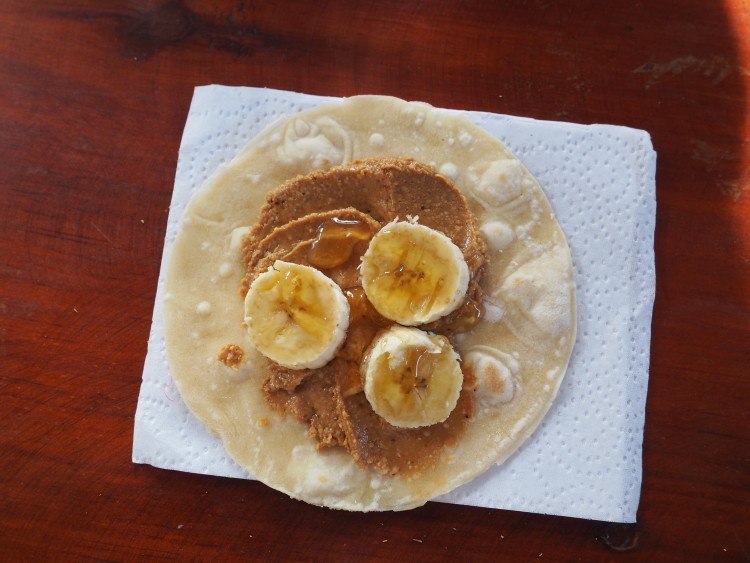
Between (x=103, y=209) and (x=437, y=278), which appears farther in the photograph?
(x=103, y=209)

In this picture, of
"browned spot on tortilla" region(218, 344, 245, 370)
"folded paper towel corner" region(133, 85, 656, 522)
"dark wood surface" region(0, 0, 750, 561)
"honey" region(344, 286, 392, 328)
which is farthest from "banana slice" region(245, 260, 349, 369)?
"dark wood surface" region(0, 0, 750, 561)

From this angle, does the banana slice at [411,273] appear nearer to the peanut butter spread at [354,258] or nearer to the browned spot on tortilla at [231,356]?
the peanut butter spread at [354,258]

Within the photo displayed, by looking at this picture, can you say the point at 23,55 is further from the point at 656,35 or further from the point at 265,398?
the point at 656,35

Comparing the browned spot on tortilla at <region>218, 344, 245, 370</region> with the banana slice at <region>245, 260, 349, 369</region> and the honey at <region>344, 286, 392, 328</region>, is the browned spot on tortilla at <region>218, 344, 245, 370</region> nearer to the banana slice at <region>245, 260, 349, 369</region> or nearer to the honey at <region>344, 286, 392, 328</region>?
the banana slice at <region>245, 260, 349, 369</region>

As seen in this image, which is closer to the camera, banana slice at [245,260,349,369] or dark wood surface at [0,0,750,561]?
banana slice at [245,260,349,369]

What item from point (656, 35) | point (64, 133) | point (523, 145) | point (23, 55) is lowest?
point (64, 133)

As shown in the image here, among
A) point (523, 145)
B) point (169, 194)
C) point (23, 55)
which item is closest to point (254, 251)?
point (169, 194)

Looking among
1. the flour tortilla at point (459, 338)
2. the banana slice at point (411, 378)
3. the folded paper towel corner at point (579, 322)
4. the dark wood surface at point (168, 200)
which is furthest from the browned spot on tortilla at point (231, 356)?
the banana slice at point (411, 378)

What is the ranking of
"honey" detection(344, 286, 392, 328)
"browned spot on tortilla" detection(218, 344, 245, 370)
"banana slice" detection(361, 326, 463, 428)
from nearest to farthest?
1. "banana slice" detection(361, 326, 463, 428)
2. "honey" detection(344, 286, 392, 328)
3. "browned spot on tortilla" detection(218, 344, 245, 370)
